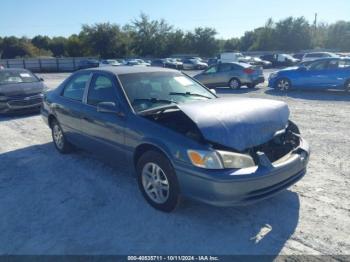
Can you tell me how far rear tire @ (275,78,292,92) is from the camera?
14.0 meters

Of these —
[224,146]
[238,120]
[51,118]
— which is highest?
[238,120]

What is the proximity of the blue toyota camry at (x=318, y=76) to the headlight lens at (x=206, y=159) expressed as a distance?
1130cm

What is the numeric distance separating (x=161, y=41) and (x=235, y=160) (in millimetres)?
59339

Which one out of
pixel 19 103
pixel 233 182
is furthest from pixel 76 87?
pixel 19 103

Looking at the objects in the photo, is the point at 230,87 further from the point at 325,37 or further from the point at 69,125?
the point at 325,37

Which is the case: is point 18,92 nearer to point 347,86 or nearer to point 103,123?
point 103,123

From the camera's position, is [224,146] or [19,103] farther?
[19,103]

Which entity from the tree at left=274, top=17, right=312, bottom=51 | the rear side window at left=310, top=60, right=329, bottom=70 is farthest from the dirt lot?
the tree at left=274, top=17, right=312, bottom=51

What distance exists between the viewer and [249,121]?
3523 millimetres

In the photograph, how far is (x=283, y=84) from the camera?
14.1 meters

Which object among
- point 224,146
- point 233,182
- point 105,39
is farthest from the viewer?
point 105,39

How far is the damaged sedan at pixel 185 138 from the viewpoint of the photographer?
10.5ft

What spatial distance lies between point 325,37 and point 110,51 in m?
45.4

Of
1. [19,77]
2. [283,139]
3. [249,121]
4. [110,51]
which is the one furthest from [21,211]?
[110,51]
